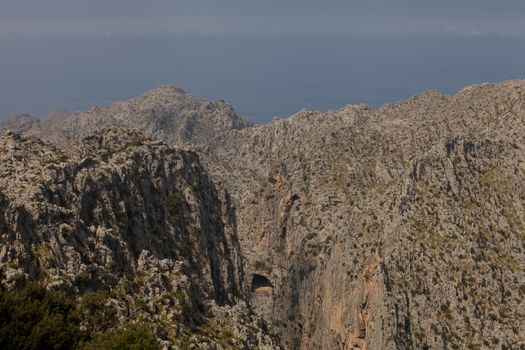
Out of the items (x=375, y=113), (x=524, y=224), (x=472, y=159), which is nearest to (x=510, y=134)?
(x=472, y=159)

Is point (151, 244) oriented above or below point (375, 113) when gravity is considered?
below

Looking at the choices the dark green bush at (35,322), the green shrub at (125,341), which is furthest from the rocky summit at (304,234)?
the green shrub at (125,341)

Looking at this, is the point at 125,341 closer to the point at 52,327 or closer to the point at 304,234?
the point at 52,327

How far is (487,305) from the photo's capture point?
67125mm

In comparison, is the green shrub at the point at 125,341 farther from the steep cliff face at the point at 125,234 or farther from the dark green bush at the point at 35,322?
the steep cliff face at the point at 125,234

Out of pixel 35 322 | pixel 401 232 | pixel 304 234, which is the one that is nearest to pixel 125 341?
pixel 35 322

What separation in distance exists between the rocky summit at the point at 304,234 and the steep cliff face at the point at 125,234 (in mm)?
206

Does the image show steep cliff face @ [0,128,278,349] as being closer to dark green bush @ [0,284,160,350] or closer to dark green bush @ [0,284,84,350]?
dark green bush @ [0,284,160,350]

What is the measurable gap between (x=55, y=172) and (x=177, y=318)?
22534 millimetres

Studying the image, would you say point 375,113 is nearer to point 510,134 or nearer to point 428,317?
point 510,134

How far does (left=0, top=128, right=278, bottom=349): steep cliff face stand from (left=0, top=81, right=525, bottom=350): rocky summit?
0.67 ft

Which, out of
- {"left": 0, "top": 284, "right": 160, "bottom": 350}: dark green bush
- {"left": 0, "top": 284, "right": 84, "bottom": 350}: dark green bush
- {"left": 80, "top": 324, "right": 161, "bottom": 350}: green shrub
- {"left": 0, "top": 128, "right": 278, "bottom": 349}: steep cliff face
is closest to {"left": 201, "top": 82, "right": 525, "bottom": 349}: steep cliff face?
{"left": 0, "top": 128, "right": 278, "bottom": 349}: steep cliff face

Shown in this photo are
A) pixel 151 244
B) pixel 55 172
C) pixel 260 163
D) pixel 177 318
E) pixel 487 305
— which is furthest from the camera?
pixel 260 163

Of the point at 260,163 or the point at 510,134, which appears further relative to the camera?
the point at 260,163
